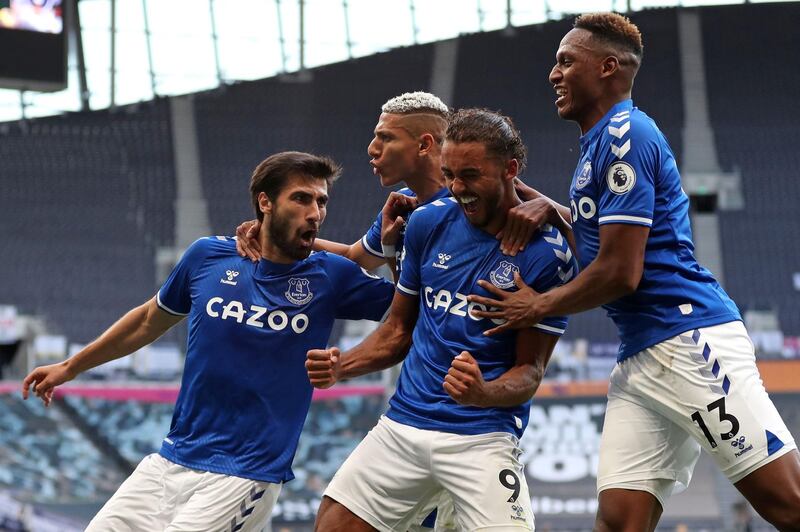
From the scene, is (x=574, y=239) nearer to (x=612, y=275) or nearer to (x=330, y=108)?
(x=612, y=275)

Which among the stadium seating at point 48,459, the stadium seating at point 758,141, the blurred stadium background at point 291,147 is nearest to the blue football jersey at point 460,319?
the blurred stadium background at point 291,147

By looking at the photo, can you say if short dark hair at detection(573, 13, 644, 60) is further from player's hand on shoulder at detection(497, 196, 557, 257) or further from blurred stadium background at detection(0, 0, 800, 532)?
blurred stadium background at detection(0, 0, 800, 532)

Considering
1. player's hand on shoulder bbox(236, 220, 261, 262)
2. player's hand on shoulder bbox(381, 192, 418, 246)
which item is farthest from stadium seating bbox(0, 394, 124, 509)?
player's hand on shoulder bbox(381, 192, 418, 246)

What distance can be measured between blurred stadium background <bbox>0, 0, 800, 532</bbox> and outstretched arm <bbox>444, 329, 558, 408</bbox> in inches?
538

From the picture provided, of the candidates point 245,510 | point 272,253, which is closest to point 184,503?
point 245,510

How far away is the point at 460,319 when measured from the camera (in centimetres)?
395

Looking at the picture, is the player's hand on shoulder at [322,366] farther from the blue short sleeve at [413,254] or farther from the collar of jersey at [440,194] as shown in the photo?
the collar of jersey at [440,194]

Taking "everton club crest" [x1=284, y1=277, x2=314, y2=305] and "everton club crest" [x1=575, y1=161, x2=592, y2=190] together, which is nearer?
"everton club crest" [x1=575, y1=161, x2=592, y2=190]

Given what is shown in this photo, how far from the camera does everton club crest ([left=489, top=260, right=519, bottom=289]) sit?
390 cm

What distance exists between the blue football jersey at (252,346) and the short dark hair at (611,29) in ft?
4.65

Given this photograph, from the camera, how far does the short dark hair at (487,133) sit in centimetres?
390

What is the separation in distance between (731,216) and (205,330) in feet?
61.9

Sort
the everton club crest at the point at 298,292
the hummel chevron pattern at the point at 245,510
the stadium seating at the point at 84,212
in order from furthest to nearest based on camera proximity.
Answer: the stadium seating at the point at 84,212 < the everton club crest at the point at 298,292 < the hummel chevron pattern at the point at 245,510

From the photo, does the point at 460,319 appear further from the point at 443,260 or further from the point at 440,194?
the point at 440,194
